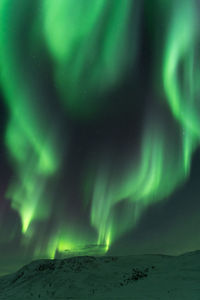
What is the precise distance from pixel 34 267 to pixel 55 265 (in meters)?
2.67

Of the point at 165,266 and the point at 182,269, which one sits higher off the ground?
the point at 182,269

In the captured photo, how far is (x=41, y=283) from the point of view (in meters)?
26.4

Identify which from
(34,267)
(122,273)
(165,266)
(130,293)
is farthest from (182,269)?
(34,267)

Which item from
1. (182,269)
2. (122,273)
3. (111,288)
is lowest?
(122,273)

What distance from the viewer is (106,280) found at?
82.9 ft

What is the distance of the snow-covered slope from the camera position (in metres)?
18.8

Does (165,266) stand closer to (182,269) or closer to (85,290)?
(182,269)

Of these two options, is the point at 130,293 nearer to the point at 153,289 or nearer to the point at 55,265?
the point at 153,289

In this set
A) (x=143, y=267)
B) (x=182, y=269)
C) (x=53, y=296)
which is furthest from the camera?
(x=143, y=267)

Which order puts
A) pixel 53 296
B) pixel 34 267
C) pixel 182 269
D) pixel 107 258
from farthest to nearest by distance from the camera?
1. pixel 107 258
2. pixel 34 267
3. pixel 182 269
4. pixel 53 296

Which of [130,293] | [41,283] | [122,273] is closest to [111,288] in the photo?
[130,293]

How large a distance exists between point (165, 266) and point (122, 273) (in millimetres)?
4559

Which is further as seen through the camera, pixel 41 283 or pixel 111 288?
pixel 41 283

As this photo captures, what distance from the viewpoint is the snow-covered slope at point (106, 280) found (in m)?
18.8
